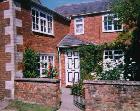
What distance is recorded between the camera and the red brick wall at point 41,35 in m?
17.2

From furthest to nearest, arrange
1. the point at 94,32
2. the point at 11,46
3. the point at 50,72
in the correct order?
the point at 94,32, the point at 50,72, the point at 11,46

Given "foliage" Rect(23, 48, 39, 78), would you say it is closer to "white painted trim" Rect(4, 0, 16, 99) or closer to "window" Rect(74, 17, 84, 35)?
"white painted trim" Rect(4, 0, 16, 99)

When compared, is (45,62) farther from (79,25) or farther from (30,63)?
(79,25)

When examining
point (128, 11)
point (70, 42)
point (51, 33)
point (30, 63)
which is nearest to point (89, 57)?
point (70, 42)

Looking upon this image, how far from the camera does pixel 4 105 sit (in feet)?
48.8

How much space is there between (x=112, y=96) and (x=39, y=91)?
4192mm

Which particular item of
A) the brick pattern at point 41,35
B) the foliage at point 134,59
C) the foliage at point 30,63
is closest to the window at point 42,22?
the brick pattern at point 41,35

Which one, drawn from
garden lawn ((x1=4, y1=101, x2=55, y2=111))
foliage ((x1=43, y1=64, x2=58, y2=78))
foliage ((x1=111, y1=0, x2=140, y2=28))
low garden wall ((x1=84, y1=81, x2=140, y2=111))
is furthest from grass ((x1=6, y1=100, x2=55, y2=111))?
foliage ((x1=111, y1=0, x2=140, y2=28))

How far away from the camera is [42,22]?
19891 mm

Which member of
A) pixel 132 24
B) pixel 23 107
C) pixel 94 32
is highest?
pixel 94 32

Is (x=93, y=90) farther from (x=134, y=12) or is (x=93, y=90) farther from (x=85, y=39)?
(x=85, y=39)

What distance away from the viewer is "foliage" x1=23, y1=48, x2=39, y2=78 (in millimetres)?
16766

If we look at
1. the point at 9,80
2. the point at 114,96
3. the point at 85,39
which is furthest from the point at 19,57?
the point at 85,39

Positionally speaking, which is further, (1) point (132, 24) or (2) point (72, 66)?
(2) point (72, 66)
